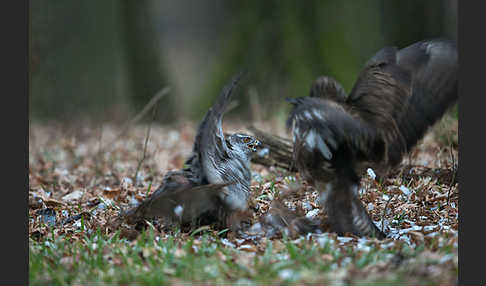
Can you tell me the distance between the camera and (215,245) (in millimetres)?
3617

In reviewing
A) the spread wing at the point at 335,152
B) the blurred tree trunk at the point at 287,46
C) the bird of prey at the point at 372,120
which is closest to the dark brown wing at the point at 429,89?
the bird of prey at the point at 372,120

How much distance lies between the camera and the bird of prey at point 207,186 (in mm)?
3670

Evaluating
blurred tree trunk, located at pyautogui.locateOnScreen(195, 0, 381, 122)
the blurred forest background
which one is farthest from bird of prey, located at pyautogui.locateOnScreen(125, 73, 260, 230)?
blurred tree trunk, located at pyautogui.locateOnScreen(195, 0, 381, 122)

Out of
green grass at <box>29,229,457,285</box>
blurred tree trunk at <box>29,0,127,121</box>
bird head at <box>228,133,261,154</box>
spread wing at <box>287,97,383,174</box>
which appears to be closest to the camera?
green grass at <box>29,229,457,285</box>

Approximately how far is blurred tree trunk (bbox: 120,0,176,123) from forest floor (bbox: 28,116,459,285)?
16.4 ft

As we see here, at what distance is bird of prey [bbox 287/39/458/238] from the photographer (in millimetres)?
3484

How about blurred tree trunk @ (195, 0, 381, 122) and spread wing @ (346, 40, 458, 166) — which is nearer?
spread wing @ (346, 40, 458, 166)

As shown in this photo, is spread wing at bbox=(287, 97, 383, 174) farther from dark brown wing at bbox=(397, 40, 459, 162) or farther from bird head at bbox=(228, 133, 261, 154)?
bird head at bbox=(228, 133, 261, 154)

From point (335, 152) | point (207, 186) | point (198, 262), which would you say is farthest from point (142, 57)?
point (198, 262)

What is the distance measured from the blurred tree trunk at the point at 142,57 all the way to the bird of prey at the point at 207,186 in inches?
280

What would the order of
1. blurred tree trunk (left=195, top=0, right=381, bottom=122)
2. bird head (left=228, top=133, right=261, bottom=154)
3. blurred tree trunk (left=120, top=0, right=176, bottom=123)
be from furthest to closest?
blurred tree trunk (left=120, top=0, right=176, bottom=123) < blurred tree trunk (left=195, top=0, right=381, bottom=122) < bird head (left=228, top=133, right=261, bottom=154)

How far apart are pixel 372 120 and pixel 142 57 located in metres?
8.34

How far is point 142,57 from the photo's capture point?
11.0 meters

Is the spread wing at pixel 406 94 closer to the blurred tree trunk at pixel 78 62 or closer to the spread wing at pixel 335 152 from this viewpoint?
the spread wing at pixel 335 152
